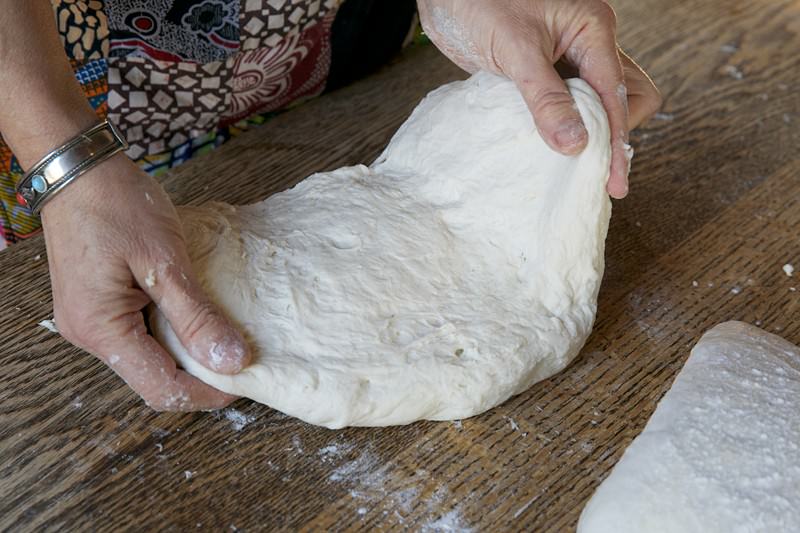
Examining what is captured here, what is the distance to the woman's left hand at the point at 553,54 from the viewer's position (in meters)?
1.03

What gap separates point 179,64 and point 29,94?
1.52ft

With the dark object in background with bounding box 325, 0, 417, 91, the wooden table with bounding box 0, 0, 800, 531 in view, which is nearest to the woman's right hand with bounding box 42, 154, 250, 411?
the wooden table with bounding box 0, 0, 800, 531

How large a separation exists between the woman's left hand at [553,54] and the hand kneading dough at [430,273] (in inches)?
1.3

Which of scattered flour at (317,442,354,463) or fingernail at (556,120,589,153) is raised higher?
fingernail at (556,120,589,153)

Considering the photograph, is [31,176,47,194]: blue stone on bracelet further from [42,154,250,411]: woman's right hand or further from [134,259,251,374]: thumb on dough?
[134,259,251,374]: thumb on dough

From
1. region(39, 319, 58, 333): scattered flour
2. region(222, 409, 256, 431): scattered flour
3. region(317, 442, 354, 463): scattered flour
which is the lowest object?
region(317, 442, 354, 463): scattered flour

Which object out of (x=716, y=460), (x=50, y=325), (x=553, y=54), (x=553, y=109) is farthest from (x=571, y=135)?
(x=50, y=325)

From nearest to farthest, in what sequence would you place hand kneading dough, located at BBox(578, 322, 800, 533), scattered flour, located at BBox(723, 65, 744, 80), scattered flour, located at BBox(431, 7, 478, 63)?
hand kneading dough, located at BBox(578, 322, 800, 533) → scattered flour, located at BBox(431, 7, 478, 63) → scattered flour, located at BBox(723, 65, 744, 80)

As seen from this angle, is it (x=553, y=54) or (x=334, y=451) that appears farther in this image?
(x=553, y=54)

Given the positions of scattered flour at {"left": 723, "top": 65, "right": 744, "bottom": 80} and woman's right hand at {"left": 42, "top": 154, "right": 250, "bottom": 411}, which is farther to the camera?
scattered flour at {"left": 723, "top": 65, "right": 744, "bottom": 80}

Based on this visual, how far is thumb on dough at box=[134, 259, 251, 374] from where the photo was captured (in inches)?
37.7

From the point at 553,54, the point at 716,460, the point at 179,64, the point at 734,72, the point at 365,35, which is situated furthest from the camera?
the point at 734,72

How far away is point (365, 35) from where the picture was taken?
1697 millimetres

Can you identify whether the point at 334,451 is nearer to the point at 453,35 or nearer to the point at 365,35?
the point at 453,35
